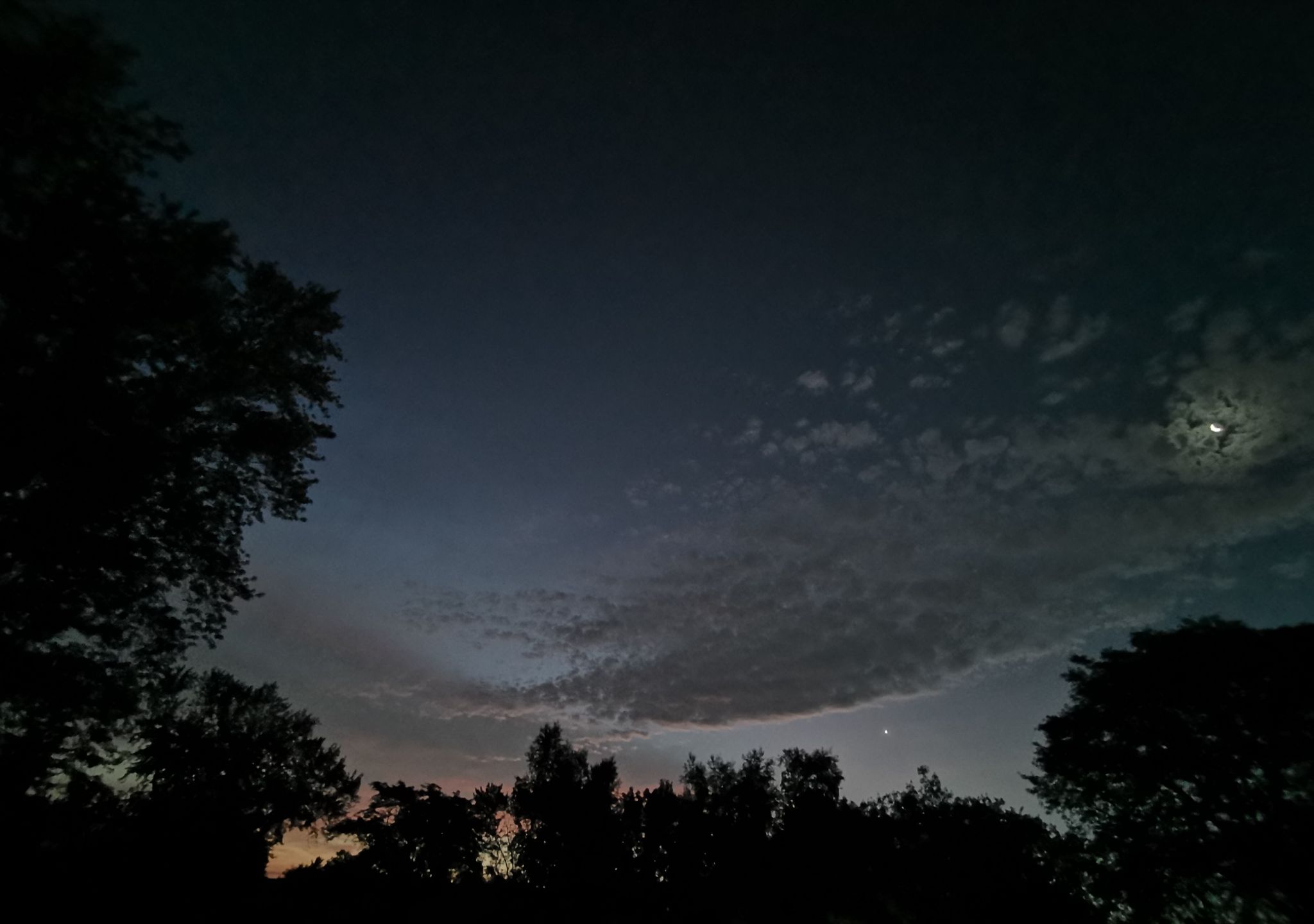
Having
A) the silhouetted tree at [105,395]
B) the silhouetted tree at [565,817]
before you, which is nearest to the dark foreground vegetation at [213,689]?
the silhouetted tree at [105,395]

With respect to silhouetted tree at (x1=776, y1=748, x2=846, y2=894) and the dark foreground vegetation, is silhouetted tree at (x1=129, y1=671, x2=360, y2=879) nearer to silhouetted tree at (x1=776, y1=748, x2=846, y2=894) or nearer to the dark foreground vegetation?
the dark foreground vegetation

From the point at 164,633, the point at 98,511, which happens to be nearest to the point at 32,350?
the point at 98,511

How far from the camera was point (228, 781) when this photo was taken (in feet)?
131

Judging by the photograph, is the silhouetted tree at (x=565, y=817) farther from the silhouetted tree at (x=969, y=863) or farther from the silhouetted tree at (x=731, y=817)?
the silhouetted tree at (x=969, y=863)

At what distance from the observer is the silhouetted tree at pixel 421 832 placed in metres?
47.0

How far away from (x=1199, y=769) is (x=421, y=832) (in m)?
53.2

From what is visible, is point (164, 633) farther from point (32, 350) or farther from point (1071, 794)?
point (1071, 794)

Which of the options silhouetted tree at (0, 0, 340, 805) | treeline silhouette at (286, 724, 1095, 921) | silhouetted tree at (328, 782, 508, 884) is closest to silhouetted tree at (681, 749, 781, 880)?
treeline silhouette at (286, 724, 1095, 921)

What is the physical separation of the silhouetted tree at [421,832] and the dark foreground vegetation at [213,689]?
26cm

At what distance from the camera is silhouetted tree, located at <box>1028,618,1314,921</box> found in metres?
25.3

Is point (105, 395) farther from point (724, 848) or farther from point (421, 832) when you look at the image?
point (724, 848)

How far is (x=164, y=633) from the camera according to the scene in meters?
20.5

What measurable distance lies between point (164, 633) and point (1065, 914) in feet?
159

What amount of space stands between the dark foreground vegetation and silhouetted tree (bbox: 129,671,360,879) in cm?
20
